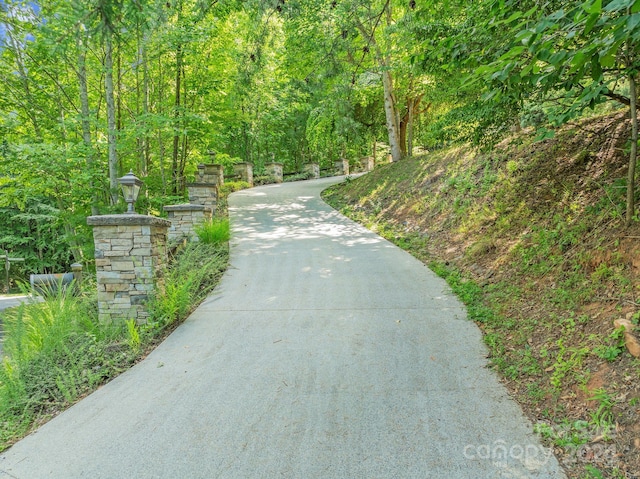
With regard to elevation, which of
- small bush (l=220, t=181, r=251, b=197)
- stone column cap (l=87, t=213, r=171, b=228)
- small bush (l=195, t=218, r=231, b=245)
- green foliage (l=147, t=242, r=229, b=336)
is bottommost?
green foliage (l=147, t=242, r=229, b=336)

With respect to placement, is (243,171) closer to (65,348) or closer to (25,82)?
(25,82)

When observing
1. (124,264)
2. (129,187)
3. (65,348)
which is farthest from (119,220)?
(65,348)

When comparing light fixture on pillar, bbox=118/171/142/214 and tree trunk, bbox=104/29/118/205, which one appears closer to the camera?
light fixture on pillar, bbox=118/171/142/214

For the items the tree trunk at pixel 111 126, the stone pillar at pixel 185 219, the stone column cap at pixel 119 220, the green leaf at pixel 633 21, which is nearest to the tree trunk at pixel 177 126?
the tree trunk at pixel 111 126

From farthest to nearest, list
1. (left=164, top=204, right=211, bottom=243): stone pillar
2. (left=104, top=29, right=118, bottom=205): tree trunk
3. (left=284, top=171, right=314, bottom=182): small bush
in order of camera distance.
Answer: (left=284, top=171, right=314, bottom=182): small bush < (left=104, top=29, right=118, bottom=205): tree trunk < (left=164, top=204, right=211, bottom=243): stone pillar

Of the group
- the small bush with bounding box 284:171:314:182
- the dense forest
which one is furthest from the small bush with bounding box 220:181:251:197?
the small bush with bounding box 284:171:314:182

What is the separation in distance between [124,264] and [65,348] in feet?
3.29

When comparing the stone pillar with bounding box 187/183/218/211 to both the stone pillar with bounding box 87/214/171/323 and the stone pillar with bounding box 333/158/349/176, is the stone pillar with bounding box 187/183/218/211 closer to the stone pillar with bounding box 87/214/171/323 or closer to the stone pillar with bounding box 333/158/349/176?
the stone pillar with bounding box 87/214/171/323

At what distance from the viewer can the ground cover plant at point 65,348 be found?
2.92 m

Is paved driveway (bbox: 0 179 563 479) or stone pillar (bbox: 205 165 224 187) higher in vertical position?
stone pillar (bbox: 205 165 224 187)

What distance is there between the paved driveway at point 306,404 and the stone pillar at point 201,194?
4.53 metres

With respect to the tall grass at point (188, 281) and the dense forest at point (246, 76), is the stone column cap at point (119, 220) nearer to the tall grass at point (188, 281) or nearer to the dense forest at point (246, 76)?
the tall grass at point (188, 281)

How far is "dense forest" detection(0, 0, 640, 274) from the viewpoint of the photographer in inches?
91.0

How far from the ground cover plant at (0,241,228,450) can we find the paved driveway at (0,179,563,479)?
0.21 m
